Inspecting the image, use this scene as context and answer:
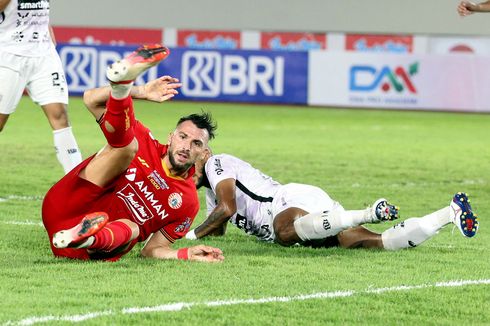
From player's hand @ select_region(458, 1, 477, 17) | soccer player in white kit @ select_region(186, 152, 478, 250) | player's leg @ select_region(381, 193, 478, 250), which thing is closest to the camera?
player's leg @ select_region(381, 193, 478, 250)

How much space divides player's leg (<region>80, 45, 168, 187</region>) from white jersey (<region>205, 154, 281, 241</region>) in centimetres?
131

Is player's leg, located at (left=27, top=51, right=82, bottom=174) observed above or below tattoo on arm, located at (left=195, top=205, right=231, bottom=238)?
above

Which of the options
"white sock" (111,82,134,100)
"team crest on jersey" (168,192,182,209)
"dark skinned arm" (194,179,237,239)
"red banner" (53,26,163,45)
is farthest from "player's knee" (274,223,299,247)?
"red banner" (53,26,163,45)

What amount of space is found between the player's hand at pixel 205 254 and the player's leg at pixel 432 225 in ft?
4.19

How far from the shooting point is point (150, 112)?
76.0 feet

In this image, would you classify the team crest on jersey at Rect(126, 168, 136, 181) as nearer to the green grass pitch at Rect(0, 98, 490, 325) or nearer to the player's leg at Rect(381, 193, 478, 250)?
the green grass pitch at Rect(0, 98, 490, 325)

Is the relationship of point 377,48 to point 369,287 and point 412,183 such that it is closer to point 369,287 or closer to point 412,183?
point 412,183

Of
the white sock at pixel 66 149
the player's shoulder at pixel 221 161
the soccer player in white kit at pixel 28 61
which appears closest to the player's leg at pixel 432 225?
the player's shoulder at pixel 221 161

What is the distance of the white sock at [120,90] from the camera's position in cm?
620

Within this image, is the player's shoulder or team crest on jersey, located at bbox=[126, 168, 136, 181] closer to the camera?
team crest on jersey, located at bbox=[126, 168, 136, 181]

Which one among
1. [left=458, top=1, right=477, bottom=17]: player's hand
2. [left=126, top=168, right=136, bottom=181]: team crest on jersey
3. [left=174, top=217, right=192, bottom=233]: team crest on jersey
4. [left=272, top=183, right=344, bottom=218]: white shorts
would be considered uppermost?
[left=458, top=1, right=477, bottom=17]: player's hand

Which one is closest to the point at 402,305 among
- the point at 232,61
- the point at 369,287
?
the point at 369,287

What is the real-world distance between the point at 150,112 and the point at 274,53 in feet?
11.5

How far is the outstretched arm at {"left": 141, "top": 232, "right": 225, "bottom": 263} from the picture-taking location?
6812 millimetres
